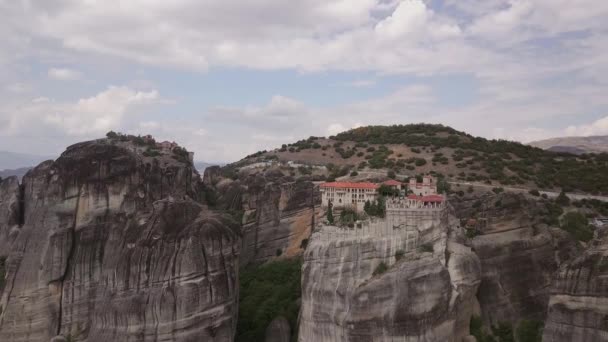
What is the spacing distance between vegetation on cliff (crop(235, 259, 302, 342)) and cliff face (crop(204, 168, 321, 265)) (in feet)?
5.60

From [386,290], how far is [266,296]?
622 inches

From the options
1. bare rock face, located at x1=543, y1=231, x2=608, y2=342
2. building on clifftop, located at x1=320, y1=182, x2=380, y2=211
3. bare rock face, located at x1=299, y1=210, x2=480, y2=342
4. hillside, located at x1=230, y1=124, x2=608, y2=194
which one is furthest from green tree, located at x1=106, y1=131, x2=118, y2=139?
bare rock face, located at x1=543, y1=231, x2=608, y2=342

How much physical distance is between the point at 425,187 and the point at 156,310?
23559mm

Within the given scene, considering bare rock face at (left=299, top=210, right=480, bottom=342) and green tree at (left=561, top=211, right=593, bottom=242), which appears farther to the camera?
green tree at (left=561, top=211, right=593, bottom=242)

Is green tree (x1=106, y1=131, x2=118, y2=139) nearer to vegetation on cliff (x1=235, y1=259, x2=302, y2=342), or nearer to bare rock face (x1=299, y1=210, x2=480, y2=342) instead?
vegetation on cliff (x1=235, y1=259, x2=302, y2=342)

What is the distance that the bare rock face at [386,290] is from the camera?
92.3ft

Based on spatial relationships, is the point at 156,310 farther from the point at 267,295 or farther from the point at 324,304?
the point at 267,295

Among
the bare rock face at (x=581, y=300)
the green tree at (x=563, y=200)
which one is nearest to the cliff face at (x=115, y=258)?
the bare rock face at (x=581, y=300)

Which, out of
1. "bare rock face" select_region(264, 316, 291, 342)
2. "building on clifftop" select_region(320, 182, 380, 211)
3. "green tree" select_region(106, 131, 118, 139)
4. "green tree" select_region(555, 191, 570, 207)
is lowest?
"bare rock face" select_region(264, 316, 291, 342)

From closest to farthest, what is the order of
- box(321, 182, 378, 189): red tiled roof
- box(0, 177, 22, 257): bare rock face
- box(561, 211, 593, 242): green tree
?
box(0, 177, 22, 257): bare rock face → box(561, 211, 593, 242): green tree → box(321, 182, 378, 189): red tiled roof

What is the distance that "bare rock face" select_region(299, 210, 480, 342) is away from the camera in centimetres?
2814

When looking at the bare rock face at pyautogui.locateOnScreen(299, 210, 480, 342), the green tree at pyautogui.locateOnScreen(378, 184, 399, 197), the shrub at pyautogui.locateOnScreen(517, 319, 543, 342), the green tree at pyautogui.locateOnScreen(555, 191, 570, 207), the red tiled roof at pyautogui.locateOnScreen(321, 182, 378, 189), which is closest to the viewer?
the bare rock face at pyautogui.locateOnScreen(299, 210, 480, 342)

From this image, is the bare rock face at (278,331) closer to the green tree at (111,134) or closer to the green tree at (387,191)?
the green tree at (387,191)

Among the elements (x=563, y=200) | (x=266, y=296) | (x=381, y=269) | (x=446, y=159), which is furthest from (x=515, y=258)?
(x=446, y=159)
